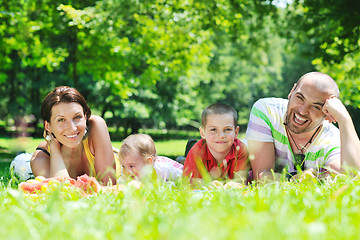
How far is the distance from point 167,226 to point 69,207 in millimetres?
672

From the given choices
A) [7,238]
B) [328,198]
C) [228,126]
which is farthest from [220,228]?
[228,126]

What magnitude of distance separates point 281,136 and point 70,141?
2316 mm

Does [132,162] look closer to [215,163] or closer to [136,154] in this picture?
[136,154]

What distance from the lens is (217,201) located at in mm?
2355

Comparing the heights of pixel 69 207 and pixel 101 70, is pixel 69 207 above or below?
below

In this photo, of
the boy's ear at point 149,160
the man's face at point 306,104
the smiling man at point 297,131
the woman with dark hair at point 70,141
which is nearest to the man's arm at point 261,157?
the smiling man at point 297,131

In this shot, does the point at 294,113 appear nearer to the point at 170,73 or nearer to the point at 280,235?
the point at 280,235

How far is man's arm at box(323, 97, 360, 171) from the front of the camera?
371 cm

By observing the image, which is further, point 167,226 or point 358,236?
point 167,226

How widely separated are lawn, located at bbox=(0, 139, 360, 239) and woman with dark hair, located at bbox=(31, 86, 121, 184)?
5.63ft

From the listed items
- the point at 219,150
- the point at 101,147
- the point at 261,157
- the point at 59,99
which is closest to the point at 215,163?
the point at 219,150

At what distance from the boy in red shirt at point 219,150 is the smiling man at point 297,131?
18 cm

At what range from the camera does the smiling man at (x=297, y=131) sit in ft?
13.0

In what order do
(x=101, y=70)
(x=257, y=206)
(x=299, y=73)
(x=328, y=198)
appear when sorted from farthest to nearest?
(x=299, y=73) < (x=101, y=70) < (x=328, y=198) < (x=257, y=206)
